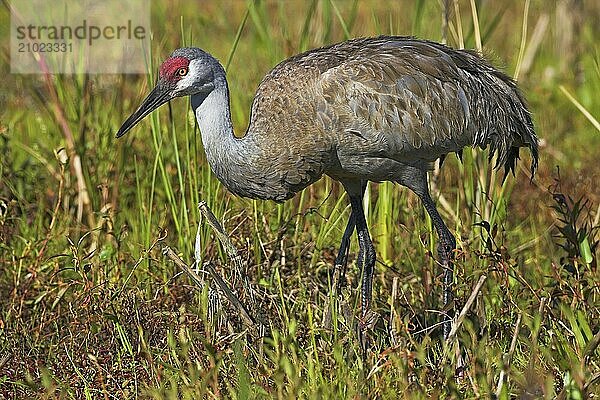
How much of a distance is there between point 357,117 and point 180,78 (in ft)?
2.55

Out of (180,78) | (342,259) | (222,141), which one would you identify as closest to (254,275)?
(342,259)

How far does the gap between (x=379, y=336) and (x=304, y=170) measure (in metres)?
0.77

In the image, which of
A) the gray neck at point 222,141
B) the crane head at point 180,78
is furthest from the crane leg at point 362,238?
the crane head at point 180,78

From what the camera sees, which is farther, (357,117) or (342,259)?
(342,259)

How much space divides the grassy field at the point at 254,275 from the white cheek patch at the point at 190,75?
0.44 metres

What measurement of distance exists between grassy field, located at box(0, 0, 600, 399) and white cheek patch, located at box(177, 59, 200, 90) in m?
0.44

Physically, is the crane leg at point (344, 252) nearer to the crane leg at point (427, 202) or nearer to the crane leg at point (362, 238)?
the crane leg at point (362, 238)

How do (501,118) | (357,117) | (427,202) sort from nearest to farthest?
(357,117) → (427,202) → (501,118)

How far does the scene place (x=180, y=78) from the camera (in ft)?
14.2

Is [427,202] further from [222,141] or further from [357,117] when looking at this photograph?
[222,141]

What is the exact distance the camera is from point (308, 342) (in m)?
4.23

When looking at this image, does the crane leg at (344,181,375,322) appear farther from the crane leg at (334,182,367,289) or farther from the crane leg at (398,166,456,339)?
the crane leg at (398,166,456,339)

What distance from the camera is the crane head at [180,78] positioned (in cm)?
432

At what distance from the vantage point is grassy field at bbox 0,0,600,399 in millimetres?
3631
